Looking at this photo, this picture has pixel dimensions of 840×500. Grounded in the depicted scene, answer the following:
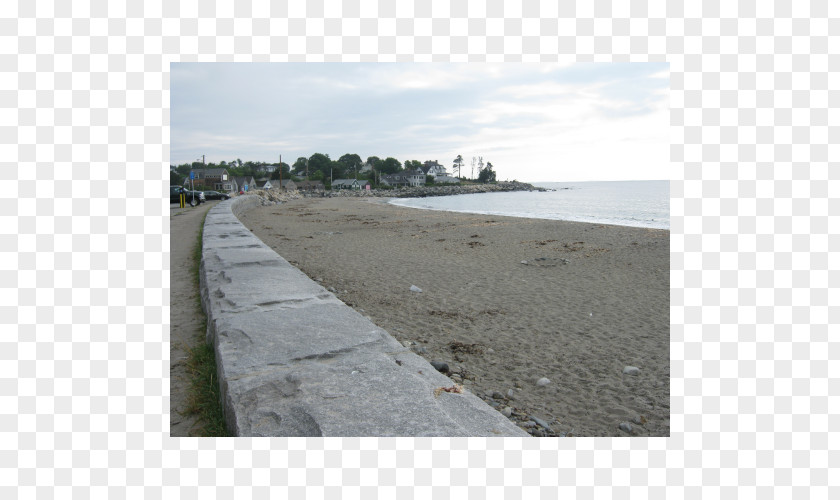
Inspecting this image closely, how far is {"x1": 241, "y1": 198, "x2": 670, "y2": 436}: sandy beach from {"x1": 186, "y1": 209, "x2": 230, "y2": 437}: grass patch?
1727mm

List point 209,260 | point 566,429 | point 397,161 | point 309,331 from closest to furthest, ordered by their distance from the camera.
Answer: point 566,429, point 309,331, point 209,260, point 397,161

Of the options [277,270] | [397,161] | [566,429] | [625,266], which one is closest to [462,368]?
[566,429]

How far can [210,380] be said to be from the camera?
3244mm

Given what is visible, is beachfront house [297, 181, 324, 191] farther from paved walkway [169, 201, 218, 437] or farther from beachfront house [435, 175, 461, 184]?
paved walkway [169, 201, 218, 437]

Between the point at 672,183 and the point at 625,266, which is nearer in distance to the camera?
the point at 672,183

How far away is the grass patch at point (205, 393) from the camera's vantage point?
266 cm

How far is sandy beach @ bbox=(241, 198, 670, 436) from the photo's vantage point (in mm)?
3525

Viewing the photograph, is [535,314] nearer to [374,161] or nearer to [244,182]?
[244,182]

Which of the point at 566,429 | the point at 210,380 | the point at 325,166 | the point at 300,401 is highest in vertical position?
the point at 325,166

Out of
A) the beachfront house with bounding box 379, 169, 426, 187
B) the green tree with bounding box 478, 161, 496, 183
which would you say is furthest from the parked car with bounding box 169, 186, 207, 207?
the green tree with bounding box 478, 161, 496, 183

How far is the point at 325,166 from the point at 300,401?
405 feet

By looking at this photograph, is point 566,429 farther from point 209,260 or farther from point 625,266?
point 625,266

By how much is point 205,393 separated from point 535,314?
3.74m

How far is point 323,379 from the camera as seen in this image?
2564 mm
